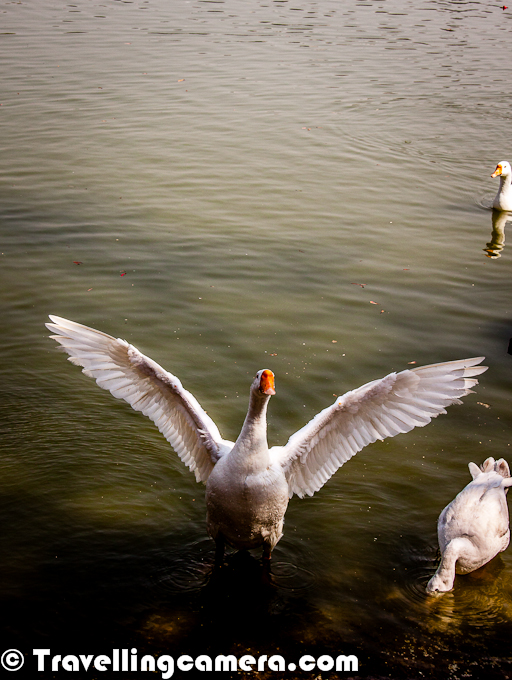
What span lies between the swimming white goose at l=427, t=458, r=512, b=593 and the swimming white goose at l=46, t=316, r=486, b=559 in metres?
1.03

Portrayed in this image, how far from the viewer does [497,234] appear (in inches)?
515

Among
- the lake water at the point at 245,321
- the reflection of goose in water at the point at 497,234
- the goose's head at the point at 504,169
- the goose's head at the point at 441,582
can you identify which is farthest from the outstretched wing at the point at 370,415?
the goose's head at the point at 504,169

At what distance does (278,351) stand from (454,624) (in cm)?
425

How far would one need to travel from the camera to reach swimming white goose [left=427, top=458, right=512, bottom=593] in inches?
222

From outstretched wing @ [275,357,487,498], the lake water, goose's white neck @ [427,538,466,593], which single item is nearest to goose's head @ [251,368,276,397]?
outstretched wing @ [275,357,487,498]

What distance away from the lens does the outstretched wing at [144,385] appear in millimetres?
5535

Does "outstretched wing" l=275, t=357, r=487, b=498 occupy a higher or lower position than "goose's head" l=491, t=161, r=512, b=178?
lower

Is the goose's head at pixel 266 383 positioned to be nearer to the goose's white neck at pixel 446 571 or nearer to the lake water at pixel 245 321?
the lake water at pixel 245 321

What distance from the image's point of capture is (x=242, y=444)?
5352mm

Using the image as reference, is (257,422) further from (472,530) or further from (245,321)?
(245,321)

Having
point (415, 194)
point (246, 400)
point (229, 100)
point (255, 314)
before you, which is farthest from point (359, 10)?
point (246, 400)

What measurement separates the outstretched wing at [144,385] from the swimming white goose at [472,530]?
1.98 m

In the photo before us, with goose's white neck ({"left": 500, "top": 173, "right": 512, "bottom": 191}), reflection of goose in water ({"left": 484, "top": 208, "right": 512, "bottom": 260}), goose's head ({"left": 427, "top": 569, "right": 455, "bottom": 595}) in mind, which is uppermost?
goose's white neck ({"left": 500, "top": 173, "right": 512, "bottom": 191})

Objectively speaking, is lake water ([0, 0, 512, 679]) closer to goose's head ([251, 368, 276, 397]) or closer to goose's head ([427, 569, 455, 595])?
goose's head ([427, 569, 455, 595])
